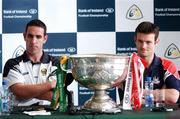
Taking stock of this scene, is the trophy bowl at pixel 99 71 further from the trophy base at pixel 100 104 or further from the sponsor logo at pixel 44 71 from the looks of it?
the sponsor logo at pixel 44 71

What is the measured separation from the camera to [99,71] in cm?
193

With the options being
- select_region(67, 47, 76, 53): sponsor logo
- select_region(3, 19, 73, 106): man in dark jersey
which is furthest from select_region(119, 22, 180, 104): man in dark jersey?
select_region(67, 47, 76, 53): sponsor logo

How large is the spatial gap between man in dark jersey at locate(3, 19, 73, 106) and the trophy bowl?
573 millimetres

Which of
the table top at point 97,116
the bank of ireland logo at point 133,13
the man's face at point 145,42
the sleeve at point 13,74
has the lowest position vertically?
the table top at point 97,116

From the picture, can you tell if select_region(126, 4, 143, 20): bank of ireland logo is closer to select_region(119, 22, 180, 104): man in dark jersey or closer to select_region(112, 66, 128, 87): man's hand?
select_region(119, 22, 180, 104): man in dark jersey

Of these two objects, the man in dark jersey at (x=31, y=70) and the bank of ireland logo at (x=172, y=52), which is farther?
the bank of ireland logo at (x=172, y=52)

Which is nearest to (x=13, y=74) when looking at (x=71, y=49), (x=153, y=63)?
(x=71, y=49)

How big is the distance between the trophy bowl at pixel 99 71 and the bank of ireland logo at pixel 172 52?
5.56 feet

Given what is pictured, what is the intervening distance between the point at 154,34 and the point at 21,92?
1.06 meters

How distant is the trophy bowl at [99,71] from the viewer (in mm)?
1939

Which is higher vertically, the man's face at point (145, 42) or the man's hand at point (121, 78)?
the man's face at point (145, 42)

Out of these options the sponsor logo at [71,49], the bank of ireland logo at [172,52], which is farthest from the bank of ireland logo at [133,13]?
the sponsor logo at [71,49]

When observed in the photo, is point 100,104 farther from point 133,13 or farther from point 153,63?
point 133,13

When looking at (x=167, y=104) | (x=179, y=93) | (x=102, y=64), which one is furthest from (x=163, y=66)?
(x=102, y=64)
